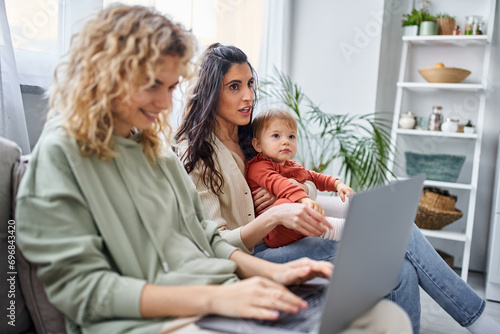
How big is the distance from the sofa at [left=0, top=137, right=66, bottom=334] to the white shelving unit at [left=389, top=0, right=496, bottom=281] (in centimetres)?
223

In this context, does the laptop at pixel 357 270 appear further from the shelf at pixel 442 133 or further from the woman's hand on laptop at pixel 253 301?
the shelf at pixel 442 133

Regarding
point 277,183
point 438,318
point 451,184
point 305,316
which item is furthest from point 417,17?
point 305,316

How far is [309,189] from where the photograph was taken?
1.75 m

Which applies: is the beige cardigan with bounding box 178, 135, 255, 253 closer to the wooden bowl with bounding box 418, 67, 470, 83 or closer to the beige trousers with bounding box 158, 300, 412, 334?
the beige trousers with bounding box 158, 300, 412, 334

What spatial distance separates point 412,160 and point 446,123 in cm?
31

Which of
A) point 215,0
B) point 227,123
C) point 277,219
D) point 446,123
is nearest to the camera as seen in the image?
point 277,219

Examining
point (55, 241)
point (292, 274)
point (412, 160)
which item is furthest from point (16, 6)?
point (412, 160)

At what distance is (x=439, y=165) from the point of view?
2805 mm

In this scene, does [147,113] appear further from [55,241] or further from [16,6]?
[16,6]

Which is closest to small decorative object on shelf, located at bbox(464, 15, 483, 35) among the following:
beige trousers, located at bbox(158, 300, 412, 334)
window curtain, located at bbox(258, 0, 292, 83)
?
window curtain, located at bbox(258, 0, 292, 83)

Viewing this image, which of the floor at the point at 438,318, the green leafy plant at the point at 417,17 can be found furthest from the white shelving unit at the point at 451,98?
the floor at the point at 438,318

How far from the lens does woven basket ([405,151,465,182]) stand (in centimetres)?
279

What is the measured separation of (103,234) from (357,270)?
498 mm

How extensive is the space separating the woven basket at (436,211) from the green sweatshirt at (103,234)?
79.4 inches
